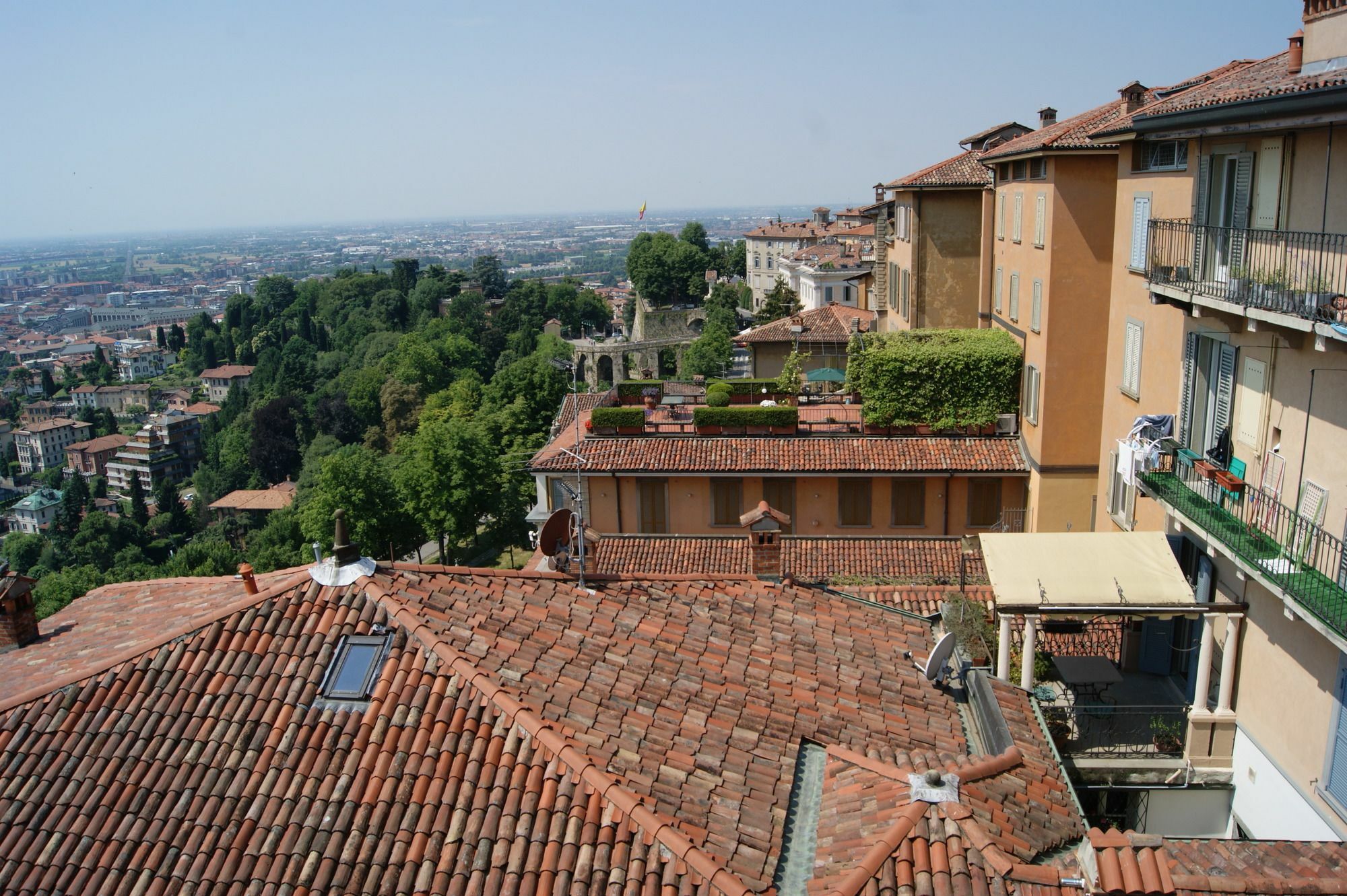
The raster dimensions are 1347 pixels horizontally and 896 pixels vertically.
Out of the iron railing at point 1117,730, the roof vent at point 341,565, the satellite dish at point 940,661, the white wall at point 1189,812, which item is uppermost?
the roof vent at point 341,565

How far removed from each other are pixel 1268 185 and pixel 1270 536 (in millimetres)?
4541

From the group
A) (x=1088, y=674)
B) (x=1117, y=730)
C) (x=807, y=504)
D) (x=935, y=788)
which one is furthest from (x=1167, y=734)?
(x=807, y=504)

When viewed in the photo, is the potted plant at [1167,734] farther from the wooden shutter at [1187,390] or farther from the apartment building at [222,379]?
the apartment building at [222,379]

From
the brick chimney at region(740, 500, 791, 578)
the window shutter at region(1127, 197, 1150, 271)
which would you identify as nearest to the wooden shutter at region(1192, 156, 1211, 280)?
the window shutter at region(1127, 197, 1150, 271)

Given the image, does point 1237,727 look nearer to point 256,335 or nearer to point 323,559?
point 323,559

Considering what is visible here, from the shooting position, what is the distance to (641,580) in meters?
11.0

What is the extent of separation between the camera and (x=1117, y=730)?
14.3m

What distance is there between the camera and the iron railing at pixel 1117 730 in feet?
45.3

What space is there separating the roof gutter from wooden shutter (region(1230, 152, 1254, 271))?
940mm

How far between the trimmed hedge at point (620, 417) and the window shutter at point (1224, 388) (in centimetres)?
1537

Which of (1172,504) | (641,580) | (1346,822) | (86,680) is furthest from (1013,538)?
(86,680)

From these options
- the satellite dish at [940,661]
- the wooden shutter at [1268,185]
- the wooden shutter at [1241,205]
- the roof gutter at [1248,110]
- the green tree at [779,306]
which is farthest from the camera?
the green tree at [779,306]

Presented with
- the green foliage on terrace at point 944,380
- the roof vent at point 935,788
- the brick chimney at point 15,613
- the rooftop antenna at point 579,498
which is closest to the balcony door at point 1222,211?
the roof vent at point 935,788

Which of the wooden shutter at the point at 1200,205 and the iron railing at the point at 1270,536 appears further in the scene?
the wooden shutter at the point at 1200,205
